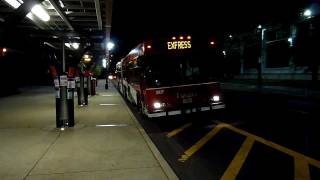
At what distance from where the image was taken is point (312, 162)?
7.38m

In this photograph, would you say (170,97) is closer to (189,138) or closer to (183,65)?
(183,65)

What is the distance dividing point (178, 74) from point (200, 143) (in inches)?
150

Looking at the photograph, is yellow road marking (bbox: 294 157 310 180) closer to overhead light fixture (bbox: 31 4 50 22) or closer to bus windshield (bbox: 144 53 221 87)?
bus windshield (bbox: 144 53 221 87)

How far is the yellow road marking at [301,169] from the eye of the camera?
6.44 meters

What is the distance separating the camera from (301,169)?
6.93 m

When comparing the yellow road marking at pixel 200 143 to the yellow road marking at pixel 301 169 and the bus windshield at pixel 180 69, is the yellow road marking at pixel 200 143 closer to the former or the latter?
the bus windshield at pixel 180 69

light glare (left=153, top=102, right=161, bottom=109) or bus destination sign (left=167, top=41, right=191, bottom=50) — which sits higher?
bus destination sign (left=167, top=41, right=191, bottom=50)

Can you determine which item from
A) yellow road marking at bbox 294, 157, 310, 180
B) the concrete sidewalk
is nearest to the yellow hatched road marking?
yellow road marking at bbox 294, 157, 310, 180

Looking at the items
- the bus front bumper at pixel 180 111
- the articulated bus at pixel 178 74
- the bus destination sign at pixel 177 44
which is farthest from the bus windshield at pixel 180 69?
the bus front bumper at pixel 180 111

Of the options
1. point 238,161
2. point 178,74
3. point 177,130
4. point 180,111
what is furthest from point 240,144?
point 178,74

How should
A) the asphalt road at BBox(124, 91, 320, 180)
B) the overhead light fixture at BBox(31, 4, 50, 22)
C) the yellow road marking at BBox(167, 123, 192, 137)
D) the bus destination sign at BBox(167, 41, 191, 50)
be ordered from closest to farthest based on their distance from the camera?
the asphalt road at BBox(124, 91, 320, 180)
the overhead light fixture at BBox(31, 4, 50, 22)
the yellow road marking at BBox(167, 123, 192, 137)
the bus destination sign at BBox(167, 41, 191, 50)

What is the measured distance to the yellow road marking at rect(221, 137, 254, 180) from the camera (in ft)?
22.1

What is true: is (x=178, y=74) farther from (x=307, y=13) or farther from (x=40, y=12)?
(x=307, y=13)

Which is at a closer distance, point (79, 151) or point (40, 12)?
point (79, 151)
